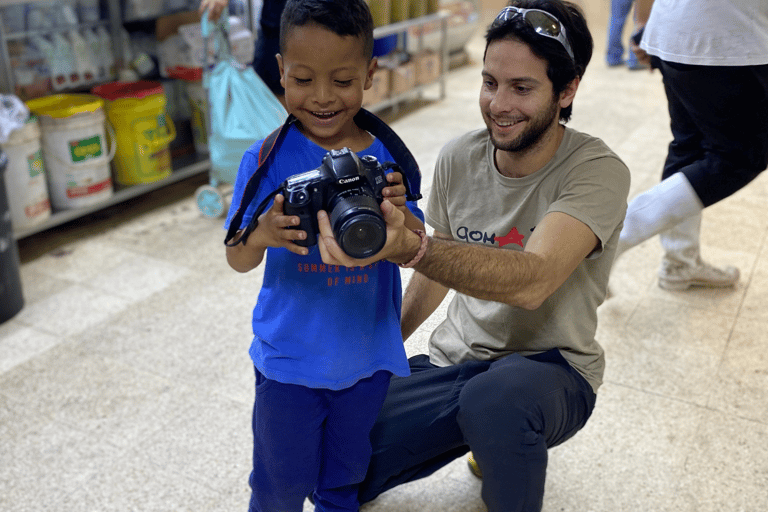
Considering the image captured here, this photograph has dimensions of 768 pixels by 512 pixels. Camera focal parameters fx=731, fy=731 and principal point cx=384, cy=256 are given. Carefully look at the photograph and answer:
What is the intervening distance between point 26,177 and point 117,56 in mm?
1248

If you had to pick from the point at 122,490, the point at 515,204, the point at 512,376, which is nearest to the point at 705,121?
the point at 515,204

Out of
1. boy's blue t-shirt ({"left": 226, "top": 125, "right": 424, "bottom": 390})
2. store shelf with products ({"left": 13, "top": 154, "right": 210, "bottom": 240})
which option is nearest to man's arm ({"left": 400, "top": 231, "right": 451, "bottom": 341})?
boy's blue t-shirt ({"left": 226, "top": 125, "right": 424, "bottom": 390})

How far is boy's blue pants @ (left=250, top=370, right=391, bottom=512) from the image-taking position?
126 cm

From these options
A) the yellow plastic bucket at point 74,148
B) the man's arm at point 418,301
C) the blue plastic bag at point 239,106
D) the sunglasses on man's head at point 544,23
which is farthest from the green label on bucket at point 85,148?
the sunglasses on man's head at point 544,23

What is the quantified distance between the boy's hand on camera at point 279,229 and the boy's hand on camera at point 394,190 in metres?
0.14

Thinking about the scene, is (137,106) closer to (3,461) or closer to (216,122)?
(216,122)

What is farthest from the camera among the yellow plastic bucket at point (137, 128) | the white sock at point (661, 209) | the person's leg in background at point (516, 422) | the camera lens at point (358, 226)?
the yellow plastic bucket at point (137, 128)

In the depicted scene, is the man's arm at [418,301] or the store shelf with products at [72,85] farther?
the store shelf with products at [72,85]

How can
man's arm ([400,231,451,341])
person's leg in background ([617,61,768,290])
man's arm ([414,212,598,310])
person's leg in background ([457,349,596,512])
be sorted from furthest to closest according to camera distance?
person's leg in background ([617,61,768,290]) → man's arm ([400,231,451,341]) → person's leg in background ([457,349,596,512]) → man's arm ([414,212,598,310])

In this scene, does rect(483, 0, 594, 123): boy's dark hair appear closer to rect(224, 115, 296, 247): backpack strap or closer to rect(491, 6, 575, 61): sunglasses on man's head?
rect(491, 6, 575, 61): sunglasses on man's head

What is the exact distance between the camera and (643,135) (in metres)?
4.28

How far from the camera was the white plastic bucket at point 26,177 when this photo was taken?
110 inches

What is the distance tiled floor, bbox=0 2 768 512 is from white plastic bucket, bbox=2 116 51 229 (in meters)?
0.19

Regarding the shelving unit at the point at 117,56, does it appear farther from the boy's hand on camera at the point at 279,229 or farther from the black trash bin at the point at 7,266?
the boy's hand on camera at the point at 279,229
